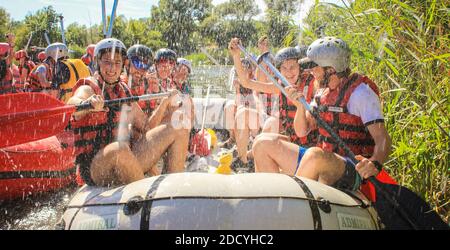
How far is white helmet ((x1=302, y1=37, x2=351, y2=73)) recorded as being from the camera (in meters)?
2.96

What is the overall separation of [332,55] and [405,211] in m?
1.22

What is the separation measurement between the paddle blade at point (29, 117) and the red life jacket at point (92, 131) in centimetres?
15

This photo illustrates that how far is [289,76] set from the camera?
14.3 feet

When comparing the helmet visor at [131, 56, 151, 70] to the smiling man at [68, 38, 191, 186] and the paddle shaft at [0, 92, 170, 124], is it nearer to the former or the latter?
the smiling man at [68, 38, 191, 186]

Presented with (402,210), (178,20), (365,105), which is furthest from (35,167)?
(178,20)

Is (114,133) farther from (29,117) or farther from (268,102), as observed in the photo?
(268,102)

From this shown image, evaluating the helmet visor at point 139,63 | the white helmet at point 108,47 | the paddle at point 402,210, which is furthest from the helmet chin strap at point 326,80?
the helmet visor at point 139,63

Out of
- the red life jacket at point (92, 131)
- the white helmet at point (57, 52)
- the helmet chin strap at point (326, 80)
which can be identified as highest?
the white helmet at point (57, 52)

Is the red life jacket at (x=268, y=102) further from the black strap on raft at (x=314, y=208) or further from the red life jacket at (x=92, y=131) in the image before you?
the black strap on raft at (x=314, y=208)

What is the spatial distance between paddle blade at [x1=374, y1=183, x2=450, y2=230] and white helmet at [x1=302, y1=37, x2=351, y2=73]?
959mm

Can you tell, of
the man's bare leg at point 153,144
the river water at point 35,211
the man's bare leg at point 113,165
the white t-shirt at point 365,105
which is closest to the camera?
the white t-shirt at point 365,105

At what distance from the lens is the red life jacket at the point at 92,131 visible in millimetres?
2908

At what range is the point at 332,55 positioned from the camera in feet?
9.67
